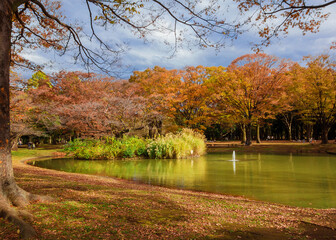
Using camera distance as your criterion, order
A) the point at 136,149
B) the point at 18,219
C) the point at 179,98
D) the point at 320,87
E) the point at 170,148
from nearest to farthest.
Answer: the point at 18,219 → the point at 170,148 → the point at 136,149 → the point at 320,87 → the point at 179,98

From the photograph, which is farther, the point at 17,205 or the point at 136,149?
the point at 136,149

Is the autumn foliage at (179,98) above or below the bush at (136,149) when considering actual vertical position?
above

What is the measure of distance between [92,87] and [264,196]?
75.7 ft

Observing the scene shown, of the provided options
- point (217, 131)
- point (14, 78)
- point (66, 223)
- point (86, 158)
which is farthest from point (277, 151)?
point (217, 131)

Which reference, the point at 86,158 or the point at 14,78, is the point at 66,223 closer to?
the point at 14,78

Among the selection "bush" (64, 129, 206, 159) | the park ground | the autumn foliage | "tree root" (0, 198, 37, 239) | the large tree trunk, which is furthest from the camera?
the autumn foliage

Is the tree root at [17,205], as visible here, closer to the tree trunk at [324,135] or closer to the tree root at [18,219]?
the tree root at [18,219]

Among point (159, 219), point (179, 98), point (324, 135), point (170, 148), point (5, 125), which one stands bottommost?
point (159, 219)

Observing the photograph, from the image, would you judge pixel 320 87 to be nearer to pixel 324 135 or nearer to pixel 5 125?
pixel 324 135

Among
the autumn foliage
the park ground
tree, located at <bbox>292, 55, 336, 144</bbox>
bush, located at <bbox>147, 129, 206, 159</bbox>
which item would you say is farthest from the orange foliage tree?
the park ground

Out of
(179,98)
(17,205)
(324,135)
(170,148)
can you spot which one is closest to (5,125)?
(17,205)

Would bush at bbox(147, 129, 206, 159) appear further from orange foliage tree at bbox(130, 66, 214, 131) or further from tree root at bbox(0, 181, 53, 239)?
tree root at bbox(0, 181, 53, 239)

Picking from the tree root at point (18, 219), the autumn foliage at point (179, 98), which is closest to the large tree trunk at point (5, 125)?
the tree root at point (18, 219)

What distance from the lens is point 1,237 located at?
2.78 m
